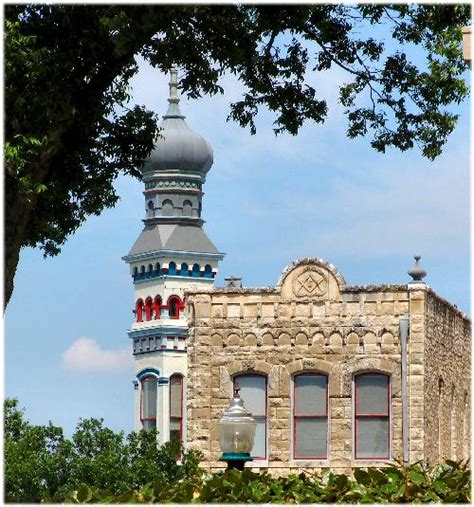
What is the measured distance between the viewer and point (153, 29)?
17.1 m

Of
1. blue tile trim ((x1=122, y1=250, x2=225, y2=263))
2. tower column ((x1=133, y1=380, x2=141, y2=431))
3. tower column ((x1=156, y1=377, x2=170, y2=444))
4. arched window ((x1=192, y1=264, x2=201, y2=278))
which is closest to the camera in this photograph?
tower column ((x1=156, y1=377, x2=170, y2=444))

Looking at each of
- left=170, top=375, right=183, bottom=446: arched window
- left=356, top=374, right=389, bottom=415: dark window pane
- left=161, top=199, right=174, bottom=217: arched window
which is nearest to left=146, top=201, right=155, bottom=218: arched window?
left=161, top=199, right=174, bottom=217: arched window

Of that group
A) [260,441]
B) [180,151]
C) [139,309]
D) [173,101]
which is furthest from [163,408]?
[260,441]

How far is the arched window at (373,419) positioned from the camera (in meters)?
37.1

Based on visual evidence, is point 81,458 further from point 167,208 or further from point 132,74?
point 167,208

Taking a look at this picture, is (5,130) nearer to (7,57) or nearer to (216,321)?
(7,57)

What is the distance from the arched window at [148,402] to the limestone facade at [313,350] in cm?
2638

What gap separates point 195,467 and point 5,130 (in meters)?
19.7

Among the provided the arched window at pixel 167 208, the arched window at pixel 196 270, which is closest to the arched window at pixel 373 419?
the arched window at pixel 196 270

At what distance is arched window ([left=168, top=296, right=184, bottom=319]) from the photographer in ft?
233

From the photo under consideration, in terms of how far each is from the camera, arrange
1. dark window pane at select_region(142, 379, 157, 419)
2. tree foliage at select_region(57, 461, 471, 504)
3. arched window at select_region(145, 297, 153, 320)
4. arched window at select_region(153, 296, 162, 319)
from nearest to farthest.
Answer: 1. tree foliage at select_region(57, 461, 471, 504)
2. dark window pane at select_region(142, 379, 157, 419)
3. arched window at select_region(153, 296, 162, 319)
4. arched window at select_region(145, 297, 153, 320)

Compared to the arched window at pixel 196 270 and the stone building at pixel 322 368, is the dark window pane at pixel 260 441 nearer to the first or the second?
the stone building at pixel 322 368

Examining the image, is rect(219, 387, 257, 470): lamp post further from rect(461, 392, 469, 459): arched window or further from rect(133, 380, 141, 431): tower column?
rect(133, 380, 141, 431): tower column

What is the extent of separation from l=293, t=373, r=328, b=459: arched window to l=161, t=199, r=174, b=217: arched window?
115ft
